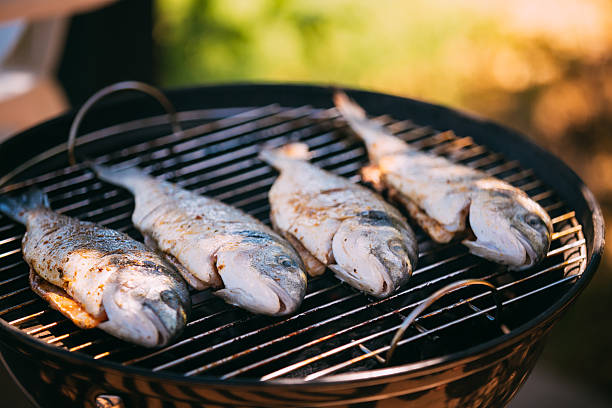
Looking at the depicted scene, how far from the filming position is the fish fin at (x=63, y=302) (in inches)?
86.4

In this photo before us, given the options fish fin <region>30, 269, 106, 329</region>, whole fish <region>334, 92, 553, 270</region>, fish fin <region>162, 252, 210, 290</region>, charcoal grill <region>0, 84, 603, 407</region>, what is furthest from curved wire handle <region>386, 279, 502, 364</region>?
fish fin <region>30, 269, 106, 329</region>

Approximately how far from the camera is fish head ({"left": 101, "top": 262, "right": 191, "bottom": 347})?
2055 millimetres

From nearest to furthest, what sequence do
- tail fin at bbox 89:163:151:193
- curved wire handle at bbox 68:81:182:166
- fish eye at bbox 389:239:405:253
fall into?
fish eye at bbox 389:239:405:253
tail fin at bbox 89:163:151:193
curved wire handle at bbox 68:81:182:166

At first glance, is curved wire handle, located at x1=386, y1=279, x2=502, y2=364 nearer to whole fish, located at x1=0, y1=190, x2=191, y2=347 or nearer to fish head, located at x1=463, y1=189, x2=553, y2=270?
fish head, located at x1=463, y1=189, x2=553, y2=270

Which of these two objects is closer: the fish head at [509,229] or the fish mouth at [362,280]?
the fish mouth at [362,280]

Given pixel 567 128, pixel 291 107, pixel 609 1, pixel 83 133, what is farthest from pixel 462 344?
pixel 609 1

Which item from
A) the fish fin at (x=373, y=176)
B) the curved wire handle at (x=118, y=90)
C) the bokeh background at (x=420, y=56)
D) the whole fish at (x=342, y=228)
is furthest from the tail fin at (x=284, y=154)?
the bokeh background at (x=420, y=56)

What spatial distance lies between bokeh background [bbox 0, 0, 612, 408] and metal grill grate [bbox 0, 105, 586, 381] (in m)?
2.43

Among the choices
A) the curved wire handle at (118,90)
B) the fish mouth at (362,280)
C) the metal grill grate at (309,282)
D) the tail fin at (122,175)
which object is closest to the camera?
the metal grill grate at (309,282)

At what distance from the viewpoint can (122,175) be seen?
10.1ft

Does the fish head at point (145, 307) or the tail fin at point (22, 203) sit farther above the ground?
the tail fin at point (22, 203)

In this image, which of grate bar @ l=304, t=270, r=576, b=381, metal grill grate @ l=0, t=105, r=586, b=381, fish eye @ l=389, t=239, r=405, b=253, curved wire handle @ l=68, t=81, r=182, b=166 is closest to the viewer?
grate bar @ l=304, t=270, r=576, b=381

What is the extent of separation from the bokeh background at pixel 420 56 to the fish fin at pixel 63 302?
3.70 m

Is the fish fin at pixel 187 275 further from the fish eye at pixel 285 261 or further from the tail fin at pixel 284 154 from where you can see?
the tail fin at pixel 284 154
